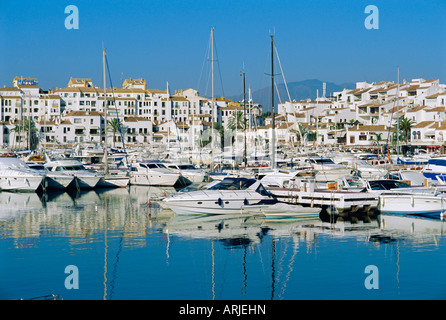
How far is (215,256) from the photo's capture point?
20.2 m

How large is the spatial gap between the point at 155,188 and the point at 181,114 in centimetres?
7797

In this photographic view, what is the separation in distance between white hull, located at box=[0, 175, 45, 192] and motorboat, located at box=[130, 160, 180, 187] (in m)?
7.43

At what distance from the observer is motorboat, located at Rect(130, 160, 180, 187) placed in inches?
1737

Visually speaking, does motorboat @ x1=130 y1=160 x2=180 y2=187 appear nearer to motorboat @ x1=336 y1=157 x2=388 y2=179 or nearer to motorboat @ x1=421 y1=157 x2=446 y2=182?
motorboat @ x1=336 y1=157 x2=388 y2=179

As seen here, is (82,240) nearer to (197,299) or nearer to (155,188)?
(197,299)

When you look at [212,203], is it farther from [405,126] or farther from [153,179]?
[405,126]

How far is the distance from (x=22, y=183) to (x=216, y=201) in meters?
18.8

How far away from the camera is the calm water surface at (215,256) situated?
16359mm

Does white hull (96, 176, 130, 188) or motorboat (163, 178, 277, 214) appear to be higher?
white hull (96, 176, 130, 188)

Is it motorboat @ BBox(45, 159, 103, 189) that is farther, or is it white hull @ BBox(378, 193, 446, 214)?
motorboat @ BBox(45, 159, 103, 189)

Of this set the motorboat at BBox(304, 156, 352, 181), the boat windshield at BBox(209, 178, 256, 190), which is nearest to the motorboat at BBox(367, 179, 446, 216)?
the boat windshield at BBox(209, 178, 256, 190)

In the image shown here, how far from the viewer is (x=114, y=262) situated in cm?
1931

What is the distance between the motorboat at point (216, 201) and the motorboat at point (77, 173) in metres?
16.0
